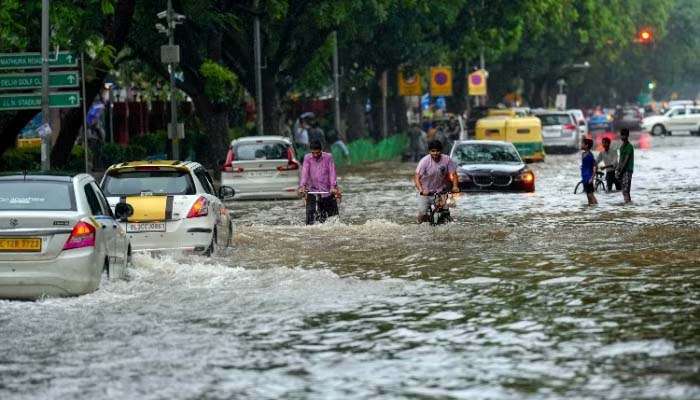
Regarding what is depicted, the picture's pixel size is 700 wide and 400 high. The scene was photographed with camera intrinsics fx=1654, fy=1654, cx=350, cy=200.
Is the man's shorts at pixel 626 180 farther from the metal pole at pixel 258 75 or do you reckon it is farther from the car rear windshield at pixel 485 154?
the metal pole at pixel 258 75

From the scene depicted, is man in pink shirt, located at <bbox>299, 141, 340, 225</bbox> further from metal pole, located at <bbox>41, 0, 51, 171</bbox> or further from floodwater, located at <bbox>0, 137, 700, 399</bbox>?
metal pole, located at <bbox>41, 0, 51, 171</bbox>

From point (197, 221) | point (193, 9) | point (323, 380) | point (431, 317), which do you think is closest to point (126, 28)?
point (193, 9)

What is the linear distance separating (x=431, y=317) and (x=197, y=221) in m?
6.02

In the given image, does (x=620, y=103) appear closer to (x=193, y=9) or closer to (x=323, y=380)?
(x=193, y=9)

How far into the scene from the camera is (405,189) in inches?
1533

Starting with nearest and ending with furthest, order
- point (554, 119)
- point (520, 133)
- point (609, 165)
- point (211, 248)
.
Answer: point (211, 248) → point (609, 165) → point (520, 133) → point (554, 119)

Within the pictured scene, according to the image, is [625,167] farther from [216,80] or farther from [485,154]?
[216,80]

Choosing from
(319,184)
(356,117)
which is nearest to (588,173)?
(319,184)

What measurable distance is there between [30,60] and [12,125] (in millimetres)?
3339

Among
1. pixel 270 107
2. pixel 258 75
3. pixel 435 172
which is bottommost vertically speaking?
pixel 435 172

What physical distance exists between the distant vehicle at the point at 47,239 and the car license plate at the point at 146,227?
3444mm

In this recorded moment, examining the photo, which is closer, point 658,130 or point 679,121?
point 679,121

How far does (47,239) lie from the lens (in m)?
14.8

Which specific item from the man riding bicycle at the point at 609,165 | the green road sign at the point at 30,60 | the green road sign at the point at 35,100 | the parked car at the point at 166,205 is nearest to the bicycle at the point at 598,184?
the man riding bicycle at the point at 609,165
